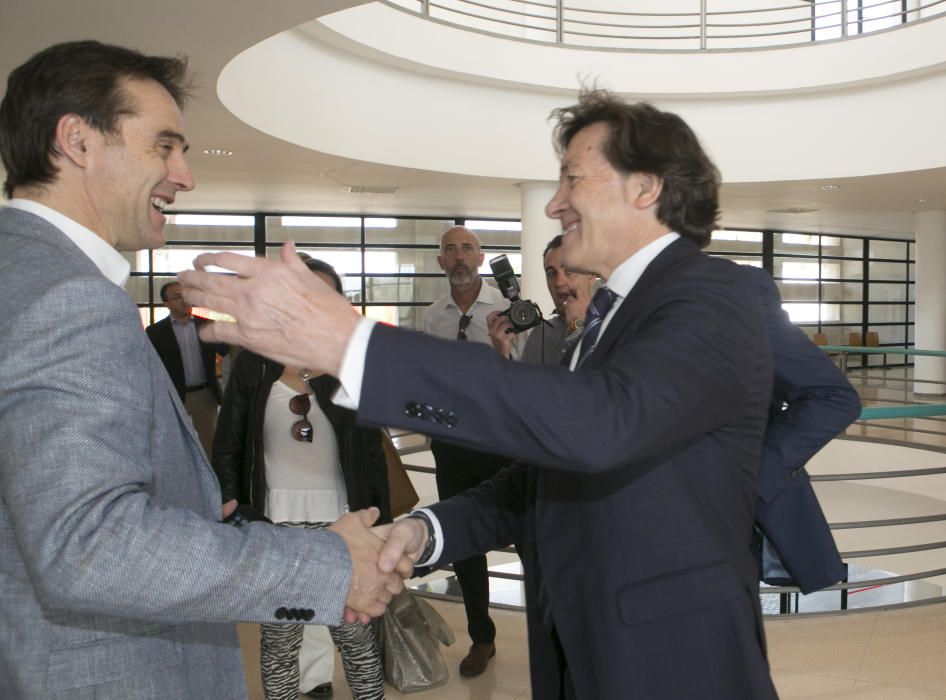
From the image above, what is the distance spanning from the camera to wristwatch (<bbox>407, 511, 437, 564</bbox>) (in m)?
1.94

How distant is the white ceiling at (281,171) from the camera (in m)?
5.05

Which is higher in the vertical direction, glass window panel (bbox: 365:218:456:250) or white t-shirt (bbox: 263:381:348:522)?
glass window panel (bbox: 365:218:456:250)

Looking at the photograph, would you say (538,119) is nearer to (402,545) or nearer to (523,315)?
(523,315)

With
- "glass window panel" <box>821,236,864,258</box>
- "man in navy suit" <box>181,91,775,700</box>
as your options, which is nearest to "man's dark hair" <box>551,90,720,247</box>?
"man in navy suit" <box>181,91,775,700</box>

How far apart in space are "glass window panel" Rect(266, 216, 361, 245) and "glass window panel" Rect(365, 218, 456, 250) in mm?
295

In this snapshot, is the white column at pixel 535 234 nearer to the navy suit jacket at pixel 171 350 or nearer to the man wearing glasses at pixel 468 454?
the navy suit jacket at pixel 171 350

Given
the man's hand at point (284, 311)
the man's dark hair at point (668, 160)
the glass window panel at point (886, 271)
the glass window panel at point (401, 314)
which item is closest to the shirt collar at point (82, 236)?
the man's hand at point (284, 311)

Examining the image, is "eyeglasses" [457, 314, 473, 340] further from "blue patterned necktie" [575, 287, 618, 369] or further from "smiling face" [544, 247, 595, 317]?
"blue patterned necktie" [575, 287, 618, 369]

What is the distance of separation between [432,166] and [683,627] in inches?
357

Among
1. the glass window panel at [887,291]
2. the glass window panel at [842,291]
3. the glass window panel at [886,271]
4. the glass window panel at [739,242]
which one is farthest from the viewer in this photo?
the glass window panel at [886,271]

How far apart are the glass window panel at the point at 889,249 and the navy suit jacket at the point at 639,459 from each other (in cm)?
2305

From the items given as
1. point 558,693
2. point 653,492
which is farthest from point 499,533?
point 653,492

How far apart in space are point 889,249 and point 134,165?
24.1m

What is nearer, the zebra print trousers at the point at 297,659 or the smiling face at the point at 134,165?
the smiling face at the point at 134,165
